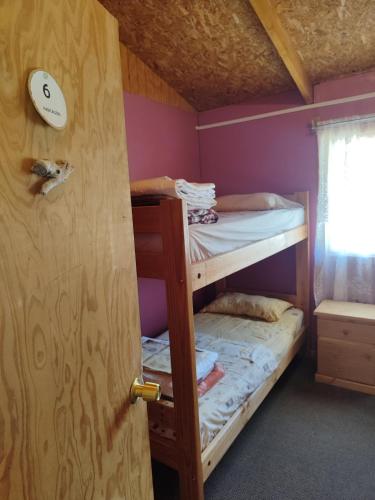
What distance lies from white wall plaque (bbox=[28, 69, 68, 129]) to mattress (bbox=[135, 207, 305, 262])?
836 mm

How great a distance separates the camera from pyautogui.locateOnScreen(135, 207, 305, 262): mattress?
1.48m

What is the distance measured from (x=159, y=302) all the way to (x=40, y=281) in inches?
92.6

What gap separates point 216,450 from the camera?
1.62 metres

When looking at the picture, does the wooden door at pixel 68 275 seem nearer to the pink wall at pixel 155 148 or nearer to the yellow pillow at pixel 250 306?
the pink wall at pixel 155 148

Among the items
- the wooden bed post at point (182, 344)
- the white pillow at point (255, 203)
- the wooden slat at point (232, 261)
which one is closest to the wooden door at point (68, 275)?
the wooden bed post at point (182, 344)

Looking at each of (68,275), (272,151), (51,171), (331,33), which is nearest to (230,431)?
(68,275)

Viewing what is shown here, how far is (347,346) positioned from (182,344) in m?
1.69

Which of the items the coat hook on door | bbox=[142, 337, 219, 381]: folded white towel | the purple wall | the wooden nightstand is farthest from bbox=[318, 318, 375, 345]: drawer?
the coat hook on door

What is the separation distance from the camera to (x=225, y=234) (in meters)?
1.70

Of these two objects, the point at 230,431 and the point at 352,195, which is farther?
the point at 352,195

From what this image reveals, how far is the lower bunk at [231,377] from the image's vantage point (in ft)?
5.22

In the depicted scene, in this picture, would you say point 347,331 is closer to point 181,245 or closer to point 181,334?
point 181,334

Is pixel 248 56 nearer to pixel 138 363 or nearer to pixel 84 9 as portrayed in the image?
pixel 84 9

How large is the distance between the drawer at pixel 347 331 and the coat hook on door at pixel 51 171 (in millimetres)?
2461
